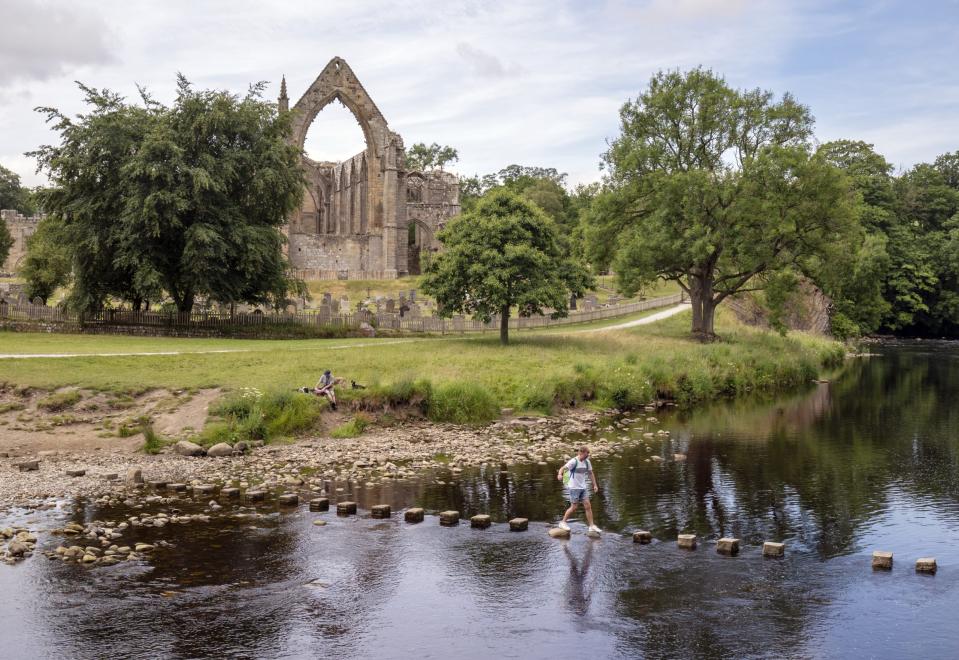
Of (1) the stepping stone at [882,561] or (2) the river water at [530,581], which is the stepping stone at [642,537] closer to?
(2) the river water at [530,581]

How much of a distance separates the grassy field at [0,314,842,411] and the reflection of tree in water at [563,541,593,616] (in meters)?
14.2

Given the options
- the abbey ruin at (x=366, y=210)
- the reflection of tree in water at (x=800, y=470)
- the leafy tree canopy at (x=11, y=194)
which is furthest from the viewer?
the leafy tree canopy at (x=11, y=194)

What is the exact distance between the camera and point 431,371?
110 ft

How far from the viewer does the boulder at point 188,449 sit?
24875 millimetres

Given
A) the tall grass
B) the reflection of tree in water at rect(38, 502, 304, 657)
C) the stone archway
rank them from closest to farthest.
A: the reflection of tree in water at rect(38, 502, 304, 657), the tall grass, the stone archway

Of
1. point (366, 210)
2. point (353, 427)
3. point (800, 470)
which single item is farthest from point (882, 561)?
point (366, 210)

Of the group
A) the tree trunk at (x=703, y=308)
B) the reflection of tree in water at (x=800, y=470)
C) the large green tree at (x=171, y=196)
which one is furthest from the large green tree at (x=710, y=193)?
the large green tree at (x=171, y=196)

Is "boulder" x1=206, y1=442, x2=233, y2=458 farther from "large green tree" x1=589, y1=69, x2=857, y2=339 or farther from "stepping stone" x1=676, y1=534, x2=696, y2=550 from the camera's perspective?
"large green tree" x1=589, y1=69, x2=857, y2=339

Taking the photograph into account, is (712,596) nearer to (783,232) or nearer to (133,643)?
(133,643)

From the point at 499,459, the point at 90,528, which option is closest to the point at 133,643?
the point at 90,528

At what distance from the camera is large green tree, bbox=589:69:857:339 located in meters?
46.4

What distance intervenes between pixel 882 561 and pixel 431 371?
19674mm

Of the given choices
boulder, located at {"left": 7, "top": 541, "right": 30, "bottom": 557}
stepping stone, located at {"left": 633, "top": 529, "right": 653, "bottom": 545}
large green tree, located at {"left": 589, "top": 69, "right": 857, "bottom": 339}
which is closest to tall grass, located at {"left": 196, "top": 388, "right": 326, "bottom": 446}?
boulder, located at {"left": 7, "top": 541, "right": 30, "bottom": 557}

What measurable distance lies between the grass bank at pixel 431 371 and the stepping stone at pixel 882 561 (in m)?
16.1
